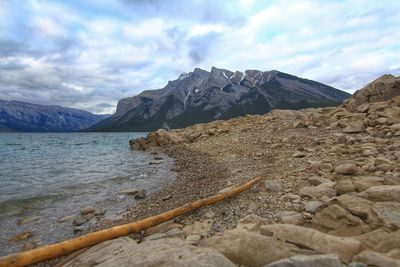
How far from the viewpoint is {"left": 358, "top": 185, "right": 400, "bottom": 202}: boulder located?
7481 mm

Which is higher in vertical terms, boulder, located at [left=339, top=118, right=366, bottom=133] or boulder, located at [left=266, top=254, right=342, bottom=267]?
boulder, located at [left=339, top=118, right=366, bottom=133]

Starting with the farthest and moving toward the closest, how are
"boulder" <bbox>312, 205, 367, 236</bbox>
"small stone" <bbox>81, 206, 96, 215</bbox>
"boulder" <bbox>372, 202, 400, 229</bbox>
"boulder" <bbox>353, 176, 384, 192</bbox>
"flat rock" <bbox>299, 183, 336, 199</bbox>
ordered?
"small stone" <bbox>81, 206, 96, 215</bbox>
"flat rock" <bbox>299, 183, 336, 199</bbox>
"boulder" <bbox>353, 176, 384, 192</bbox>
"boulder" <bbox>312, 205, 367, 236</bbox>
"boulder" <bbox>372, 202, 400, 229</bbox>

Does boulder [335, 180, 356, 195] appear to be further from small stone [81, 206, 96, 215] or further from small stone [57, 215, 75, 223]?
small stone [57, 215, 75, 223]

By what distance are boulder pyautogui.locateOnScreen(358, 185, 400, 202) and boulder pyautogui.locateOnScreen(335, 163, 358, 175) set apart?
347cm

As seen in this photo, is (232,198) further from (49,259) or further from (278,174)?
(49,259)

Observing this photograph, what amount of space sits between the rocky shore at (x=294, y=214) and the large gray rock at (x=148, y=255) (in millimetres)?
21

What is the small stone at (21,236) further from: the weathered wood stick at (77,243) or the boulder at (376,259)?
the boulder at (376,259)

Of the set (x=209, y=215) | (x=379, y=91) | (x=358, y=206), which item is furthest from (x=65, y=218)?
(x=379, y=91)

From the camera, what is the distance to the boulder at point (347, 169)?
11277 mm

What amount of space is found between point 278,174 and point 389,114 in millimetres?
11546

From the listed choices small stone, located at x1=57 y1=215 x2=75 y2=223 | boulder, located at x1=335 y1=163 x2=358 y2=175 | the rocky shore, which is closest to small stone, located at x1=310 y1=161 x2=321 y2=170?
the rocky shore

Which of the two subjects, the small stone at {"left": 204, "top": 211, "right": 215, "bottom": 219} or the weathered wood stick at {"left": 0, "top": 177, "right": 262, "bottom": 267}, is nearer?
the weathered wood stick at {"left": 0, "top": 177, "right": 262, "bottom": 267}

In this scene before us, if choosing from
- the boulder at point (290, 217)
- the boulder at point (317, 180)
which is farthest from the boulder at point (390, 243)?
the boulder at point (317, 180)

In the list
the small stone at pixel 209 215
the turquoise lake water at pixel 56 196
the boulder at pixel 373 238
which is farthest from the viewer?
the turquoise lake water at pixel 56 196
